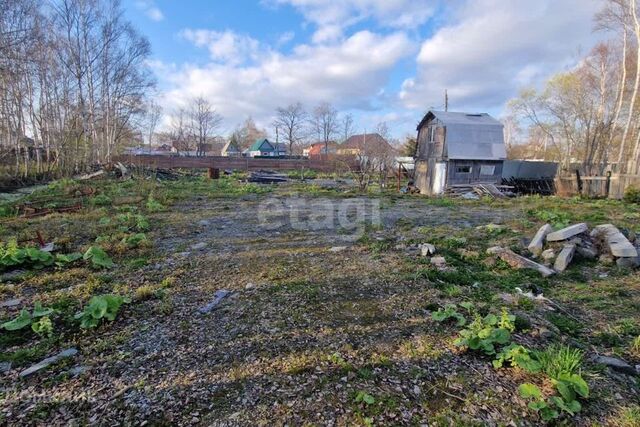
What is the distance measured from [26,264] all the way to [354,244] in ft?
16.2

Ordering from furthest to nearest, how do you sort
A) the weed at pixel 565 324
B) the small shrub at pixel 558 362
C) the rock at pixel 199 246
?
the rock at pixel 199 246 → the weed at pixel 565 324 → the small shrub at pixel 558 362

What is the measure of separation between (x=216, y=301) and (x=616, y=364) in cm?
360

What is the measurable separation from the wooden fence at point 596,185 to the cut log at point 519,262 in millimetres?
11542

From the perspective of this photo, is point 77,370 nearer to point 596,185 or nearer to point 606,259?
point 606,259

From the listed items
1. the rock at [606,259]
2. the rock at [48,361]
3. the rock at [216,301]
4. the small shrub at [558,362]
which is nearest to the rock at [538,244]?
the rock at [606,259]

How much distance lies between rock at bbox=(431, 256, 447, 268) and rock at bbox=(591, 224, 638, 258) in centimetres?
256

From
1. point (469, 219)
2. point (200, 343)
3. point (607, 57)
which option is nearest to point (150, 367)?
point (200, 343)

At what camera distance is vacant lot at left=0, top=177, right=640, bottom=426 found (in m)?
2.04

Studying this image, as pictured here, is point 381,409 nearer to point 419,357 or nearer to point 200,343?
point 419,357

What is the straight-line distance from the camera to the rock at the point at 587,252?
4984 mm

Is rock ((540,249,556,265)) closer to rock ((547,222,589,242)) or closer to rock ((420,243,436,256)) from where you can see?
rock ((547,222,589,242))

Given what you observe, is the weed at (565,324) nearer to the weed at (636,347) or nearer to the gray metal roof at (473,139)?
the weed at (636,347)

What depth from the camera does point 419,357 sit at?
255 cm

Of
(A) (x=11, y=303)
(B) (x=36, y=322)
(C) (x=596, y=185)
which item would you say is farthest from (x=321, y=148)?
(B) (x=36, y=322)
